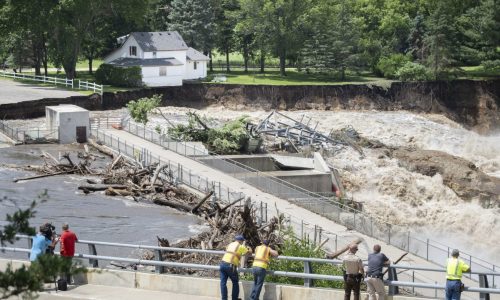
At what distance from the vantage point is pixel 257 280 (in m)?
17.8

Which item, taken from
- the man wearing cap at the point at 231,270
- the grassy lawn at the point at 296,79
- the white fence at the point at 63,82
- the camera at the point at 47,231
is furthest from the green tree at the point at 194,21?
the man wearing cap at the point at 231,270

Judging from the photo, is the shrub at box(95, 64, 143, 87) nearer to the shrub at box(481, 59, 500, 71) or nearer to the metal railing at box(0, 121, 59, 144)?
the metal railing at box(0, 121, 59, 144)

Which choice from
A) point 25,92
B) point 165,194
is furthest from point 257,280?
point 25,92

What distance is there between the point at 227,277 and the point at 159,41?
69.8m

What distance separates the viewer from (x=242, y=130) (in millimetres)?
52125

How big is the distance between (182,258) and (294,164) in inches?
1082

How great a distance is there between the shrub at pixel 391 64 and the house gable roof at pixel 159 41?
20095 mm

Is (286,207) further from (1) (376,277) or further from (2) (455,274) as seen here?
(2) (455,274)

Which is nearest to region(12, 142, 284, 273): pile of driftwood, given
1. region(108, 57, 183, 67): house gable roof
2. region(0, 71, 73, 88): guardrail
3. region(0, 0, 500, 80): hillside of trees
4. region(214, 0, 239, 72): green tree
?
region(0, 71, 73, 88): guardrail

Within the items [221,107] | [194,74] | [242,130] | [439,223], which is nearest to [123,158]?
[242,130]

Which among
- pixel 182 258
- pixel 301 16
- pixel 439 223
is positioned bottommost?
pixel 439 223

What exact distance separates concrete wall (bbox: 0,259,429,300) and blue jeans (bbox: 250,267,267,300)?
0.58 m

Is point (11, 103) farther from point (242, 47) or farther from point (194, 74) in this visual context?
point (242, 47)

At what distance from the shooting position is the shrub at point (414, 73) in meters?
85.4
